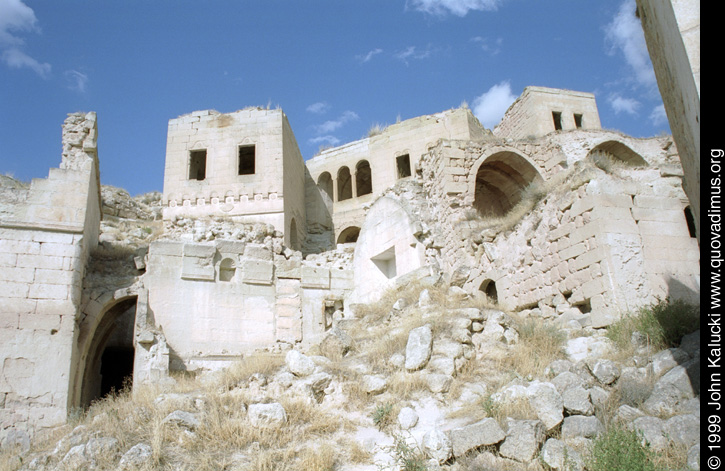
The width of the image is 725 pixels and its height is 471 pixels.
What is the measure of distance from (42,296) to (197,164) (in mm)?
11716

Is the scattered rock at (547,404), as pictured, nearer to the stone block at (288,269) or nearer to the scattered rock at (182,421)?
the scattered rock at (182,421)

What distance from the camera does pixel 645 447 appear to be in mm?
4887

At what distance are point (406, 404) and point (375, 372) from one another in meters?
1.09

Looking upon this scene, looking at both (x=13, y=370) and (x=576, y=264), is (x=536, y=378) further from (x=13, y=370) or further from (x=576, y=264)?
(x=13, y=370)

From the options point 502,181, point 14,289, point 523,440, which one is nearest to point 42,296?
point 14,289

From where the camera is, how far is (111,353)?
1619 centimetres

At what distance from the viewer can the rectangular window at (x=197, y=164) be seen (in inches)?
781

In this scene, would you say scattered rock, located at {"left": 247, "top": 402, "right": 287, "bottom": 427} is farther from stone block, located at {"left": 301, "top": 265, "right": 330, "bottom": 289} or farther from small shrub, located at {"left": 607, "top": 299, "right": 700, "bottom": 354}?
stone block, located at {"left": 301, "top": 265, "right": 330, "bottom": 289}

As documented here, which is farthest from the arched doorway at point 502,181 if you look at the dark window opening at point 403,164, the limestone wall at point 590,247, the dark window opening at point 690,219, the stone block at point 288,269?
the dark window opening at point 403,164

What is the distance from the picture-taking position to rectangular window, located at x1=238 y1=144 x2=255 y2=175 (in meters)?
21.3

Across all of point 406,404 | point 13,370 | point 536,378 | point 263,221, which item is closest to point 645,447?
point 536,378

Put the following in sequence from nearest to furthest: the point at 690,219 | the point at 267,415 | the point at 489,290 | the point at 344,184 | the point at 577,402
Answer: the point at 577,402, the point at 267,415, the point at 690,219, the point at 489,290, the point at 344,184

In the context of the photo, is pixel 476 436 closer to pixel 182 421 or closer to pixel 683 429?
pixel 683 429

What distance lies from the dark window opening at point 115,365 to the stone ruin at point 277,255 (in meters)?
0.04
